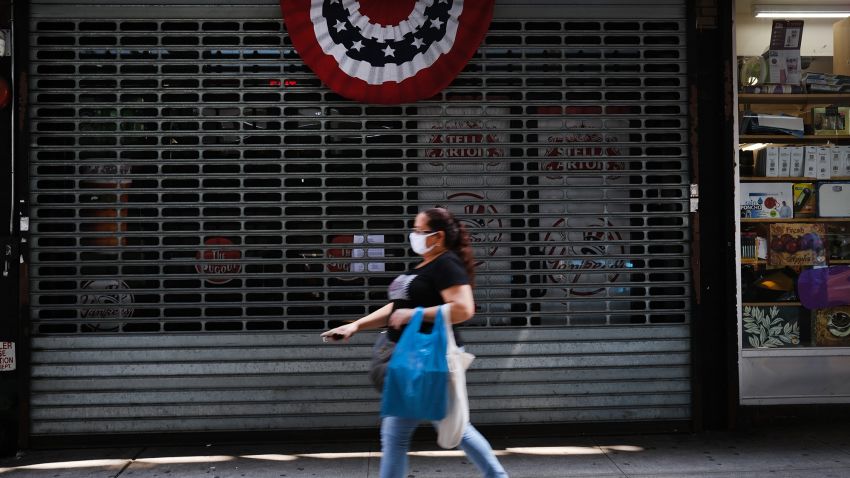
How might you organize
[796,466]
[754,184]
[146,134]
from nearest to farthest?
[796,466] < [146,134] < [754,184]

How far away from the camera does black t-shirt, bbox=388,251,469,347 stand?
427 centimetres

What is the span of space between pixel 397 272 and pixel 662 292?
223cm

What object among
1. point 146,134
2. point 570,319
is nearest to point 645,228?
point 570,319

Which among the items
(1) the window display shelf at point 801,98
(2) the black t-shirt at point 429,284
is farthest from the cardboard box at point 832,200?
(2) the black t-shirt at point 429,284

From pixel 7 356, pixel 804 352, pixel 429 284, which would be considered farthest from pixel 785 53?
pixel 7 356

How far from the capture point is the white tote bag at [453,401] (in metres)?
4.13

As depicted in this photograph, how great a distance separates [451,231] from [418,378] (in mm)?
842

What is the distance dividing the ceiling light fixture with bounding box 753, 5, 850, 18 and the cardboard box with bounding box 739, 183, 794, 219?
4.93 ft

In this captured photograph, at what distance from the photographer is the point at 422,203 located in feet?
21.8

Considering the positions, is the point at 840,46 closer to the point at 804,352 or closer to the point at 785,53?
the point at 785,53

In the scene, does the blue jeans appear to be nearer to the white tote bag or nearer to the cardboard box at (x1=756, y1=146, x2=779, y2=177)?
the white tote bag

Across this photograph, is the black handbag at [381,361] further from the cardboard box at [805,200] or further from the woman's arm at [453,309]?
the cardboard box at [805,200]

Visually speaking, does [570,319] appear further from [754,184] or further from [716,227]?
[754,184]

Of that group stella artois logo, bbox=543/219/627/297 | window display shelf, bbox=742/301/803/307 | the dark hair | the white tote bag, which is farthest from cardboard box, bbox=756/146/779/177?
the white tote bag
